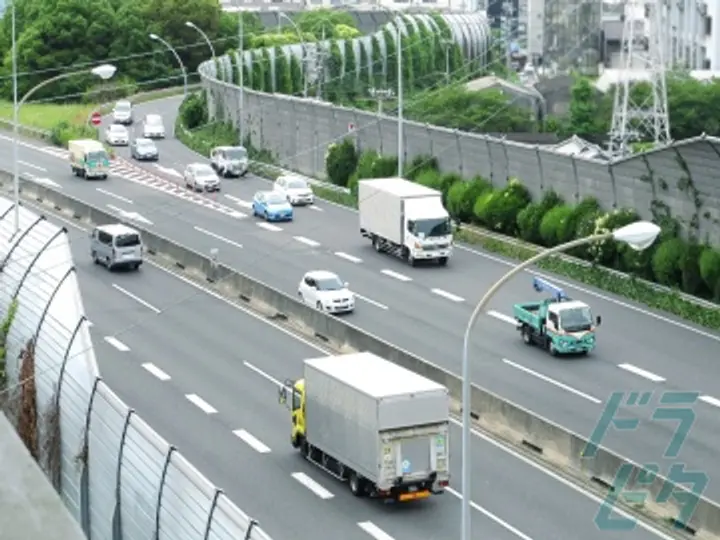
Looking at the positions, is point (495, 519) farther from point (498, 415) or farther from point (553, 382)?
point (553, 382)

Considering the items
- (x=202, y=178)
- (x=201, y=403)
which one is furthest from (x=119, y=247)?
(x=202, y=178)

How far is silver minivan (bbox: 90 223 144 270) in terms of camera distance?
200 feet

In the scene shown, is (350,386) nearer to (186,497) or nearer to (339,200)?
(186,497)

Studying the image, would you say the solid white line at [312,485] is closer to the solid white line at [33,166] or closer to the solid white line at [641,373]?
the solid white line at [641,373]

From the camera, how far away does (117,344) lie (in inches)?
2003

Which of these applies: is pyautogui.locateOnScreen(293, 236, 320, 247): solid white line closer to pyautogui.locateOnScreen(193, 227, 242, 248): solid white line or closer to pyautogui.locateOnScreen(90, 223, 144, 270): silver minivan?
pyautogui.locateOnScreen(193, 227, 242, 248): solid white line

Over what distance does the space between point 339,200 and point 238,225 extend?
22.8ft

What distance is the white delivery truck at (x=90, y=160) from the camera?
3332 inches

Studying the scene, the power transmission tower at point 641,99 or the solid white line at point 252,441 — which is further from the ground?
the solid white line at point 252,441

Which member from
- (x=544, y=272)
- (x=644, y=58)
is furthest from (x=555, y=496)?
(x=644, y=58)

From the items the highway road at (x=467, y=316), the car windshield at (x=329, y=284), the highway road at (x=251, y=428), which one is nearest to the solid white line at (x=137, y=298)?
the highway road at (x=251, y=428)

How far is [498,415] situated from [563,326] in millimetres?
8043

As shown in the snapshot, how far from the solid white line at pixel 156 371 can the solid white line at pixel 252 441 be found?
5.98 metres

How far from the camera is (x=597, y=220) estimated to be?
60.3 meters
